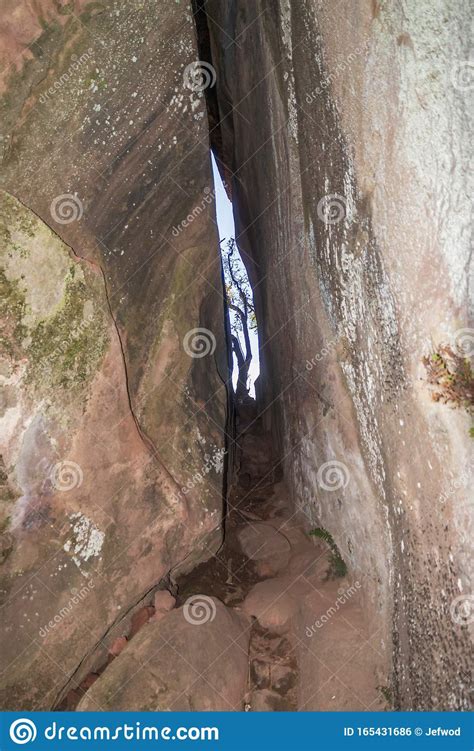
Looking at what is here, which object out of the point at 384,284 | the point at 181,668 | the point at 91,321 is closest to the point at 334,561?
the point at 181,668

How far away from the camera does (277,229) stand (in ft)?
23.0

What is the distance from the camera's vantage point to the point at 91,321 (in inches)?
204

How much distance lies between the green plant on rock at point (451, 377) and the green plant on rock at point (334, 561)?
9.32ft

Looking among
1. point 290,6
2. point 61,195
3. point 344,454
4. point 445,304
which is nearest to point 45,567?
point 344,454

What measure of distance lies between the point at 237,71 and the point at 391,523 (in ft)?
22.1

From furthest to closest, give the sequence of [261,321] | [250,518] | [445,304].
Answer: [261,321] → [250,518] → [445,304]

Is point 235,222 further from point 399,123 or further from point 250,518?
point 399,123

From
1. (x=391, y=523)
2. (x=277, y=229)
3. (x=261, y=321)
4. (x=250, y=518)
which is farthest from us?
(x=261, y=321)

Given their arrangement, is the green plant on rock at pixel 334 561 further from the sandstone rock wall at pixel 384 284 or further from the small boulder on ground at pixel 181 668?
the small boulder on ground at pixel 181 668

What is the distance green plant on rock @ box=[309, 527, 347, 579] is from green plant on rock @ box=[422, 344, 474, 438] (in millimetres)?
2840

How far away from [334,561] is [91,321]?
327 cm

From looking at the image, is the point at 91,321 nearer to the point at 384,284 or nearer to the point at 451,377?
the point at 384,284

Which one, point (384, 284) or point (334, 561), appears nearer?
point (384, 284)

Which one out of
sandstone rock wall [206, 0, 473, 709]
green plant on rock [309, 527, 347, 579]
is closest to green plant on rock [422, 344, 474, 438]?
sandstone rock wall [206, 0, 473, 709]
